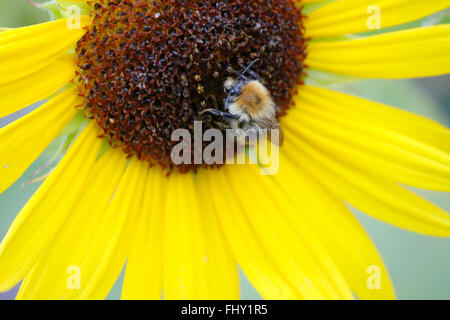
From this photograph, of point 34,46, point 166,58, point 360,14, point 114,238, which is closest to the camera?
point 34,46

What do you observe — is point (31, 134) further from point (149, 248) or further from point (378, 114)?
point (378, 114)

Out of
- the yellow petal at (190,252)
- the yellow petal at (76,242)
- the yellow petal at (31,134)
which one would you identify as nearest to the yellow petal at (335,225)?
the yellow petal at (190,252)

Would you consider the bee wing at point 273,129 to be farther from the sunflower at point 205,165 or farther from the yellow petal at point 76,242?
the yellow petal at point 76,242

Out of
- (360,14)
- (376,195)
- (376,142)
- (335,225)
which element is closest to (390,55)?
(360,14)

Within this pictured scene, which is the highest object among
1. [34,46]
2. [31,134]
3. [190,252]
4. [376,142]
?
[34,46]
